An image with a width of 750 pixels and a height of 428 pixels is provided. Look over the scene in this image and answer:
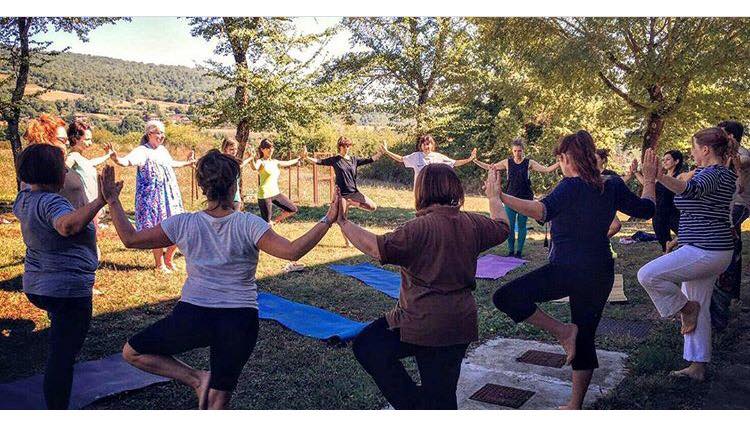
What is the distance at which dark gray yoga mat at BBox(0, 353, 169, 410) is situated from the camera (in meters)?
3.40

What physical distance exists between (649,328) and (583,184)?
8.09 ft

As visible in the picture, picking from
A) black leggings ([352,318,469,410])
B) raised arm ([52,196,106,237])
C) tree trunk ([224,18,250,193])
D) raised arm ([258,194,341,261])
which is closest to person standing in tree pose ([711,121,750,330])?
black leggings ([352,318,469,410])

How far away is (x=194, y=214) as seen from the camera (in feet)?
9.12

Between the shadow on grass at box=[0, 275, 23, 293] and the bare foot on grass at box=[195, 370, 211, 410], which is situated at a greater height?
the bare foot on grass at box=[195, 370, 211, 410]

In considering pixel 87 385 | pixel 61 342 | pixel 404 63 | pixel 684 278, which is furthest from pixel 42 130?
pixel 404 63

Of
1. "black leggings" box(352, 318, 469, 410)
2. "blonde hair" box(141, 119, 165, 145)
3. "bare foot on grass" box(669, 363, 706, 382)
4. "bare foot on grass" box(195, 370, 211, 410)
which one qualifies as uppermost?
"blonde hair" box(141, 119, 165, 145)

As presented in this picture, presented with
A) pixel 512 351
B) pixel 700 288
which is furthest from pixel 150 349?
pixel 700 288

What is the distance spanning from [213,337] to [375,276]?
418cm

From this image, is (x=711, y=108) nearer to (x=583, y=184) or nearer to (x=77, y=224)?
(x=583, y=184)

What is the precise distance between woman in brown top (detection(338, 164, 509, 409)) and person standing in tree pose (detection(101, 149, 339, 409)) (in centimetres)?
37

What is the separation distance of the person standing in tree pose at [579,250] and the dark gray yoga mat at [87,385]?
2.22 metres

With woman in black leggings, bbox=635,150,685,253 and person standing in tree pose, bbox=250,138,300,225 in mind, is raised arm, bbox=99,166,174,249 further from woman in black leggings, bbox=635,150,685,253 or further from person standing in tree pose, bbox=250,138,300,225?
person standing in tree pose, bbox=250,138,300,225

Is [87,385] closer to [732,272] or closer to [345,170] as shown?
[732,272]

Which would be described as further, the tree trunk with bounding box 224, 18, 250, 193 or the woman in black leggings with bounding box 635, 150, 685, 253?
the tree trunk with bounding box 224, 18, 250, 193
